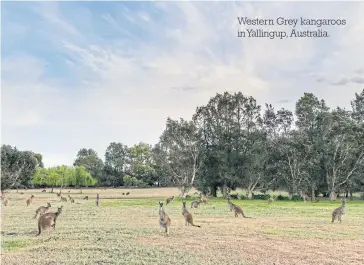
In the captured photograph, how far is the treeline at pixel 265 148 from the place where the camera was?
56.4 meters

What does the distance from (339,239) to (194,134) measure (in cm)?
4834

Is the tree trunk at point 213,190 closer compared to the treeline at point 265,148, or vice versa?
the treeline at point 265,148

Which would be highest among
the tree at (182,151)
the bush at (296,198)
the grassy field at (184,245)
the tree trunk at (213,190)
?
the tree at (182,151)

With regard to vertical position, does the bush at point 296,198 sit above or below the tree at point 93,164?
below

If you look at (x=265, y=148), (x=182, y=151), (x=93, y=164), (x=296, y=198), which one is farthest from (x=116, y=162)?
(x=296, y=198)

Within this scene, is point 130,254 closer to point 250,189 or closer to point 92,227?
point 92,227

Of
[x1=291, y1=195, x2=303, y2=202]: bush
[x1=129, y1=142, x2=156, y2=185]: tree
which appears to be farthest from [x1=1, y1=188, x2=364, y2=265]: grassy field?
[x1=129, y1=142, x2=156, y2=185]: tree

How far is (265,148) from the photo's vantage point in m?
59.8

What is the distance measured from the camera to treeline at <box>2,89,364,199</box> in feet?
185

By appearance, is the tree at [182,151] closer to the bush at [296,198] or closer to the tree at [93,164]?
the bush at [296,198]

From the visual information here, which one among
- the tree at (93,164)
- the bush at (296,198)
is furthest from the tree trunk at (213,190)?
A: the tree at (93,164)

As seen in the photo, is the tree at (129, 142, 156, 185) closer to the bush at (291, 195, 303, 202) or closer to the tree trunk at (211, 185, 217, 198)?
the tree trunk at (211, 185, 217, 198)

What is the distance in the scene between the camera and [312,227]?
19953mm

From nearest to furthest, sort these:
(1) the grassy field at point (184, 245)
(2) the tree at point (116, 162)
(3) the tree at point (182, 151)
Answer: (1) the grassy field at point (184, 245) < (3) the tree at point (182, 151) < (2) the tree at point (116, 162)
